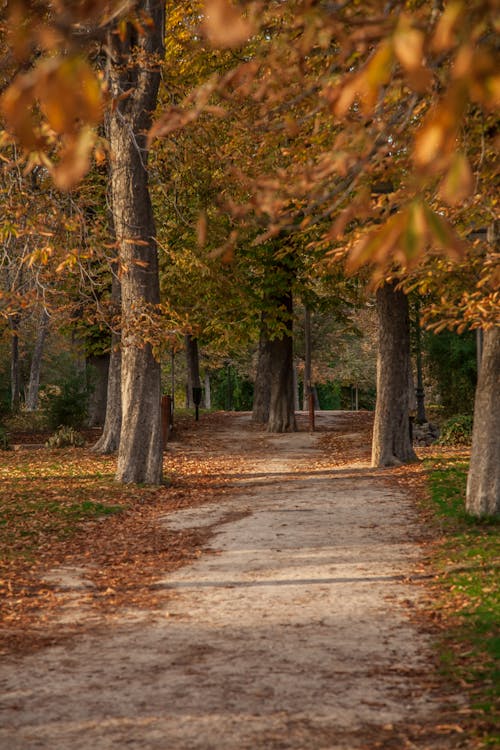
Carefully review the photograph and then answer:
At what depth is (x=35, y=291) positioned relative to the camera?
1205 centimetres

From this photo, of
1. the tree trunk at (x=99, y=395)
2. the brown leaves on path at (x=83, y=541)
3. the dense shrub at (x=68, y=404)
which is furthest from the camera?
the tree trunk at (x=99, y=395)

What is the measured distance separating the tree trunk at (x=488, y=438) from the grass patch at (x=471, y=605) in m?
0.28

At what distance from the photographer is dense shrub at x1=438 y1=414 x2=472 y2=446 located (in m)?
24.8

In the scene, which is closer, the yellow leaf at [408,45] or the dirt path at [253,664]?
the yellow leaf at [408,45]

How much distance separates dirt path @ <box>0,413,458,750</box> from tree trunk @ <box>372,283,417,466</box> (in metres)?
7.17

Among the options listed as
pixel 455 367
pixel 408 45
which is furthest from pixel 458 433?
pixel 408 45

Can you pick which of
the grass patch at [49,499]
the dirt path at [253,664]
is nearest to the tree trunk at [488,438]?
the dirt path at [253,664]

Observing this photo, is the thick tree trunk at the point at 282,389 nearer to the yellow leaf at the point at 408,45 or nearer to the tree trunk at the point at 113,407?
the tree trunk at the point at 113,407

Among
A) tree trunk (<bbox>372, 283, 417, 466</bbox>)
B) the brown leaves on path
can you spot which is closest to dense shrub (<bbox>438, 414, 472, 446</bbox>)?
tree trunk (<bbox>372, 283, 417, 466</bbox>)

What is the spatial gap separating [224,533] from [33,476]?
288 inches

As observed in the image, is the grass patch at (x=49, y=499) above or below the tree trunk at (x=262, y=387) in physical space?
below

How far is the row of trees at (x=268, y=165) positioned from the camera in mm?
2721

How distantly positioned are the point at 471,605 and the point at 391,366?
1080 cm

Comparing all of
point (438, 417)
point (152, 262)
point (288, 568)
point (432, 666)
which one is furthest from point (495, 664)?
point (438, 417)
